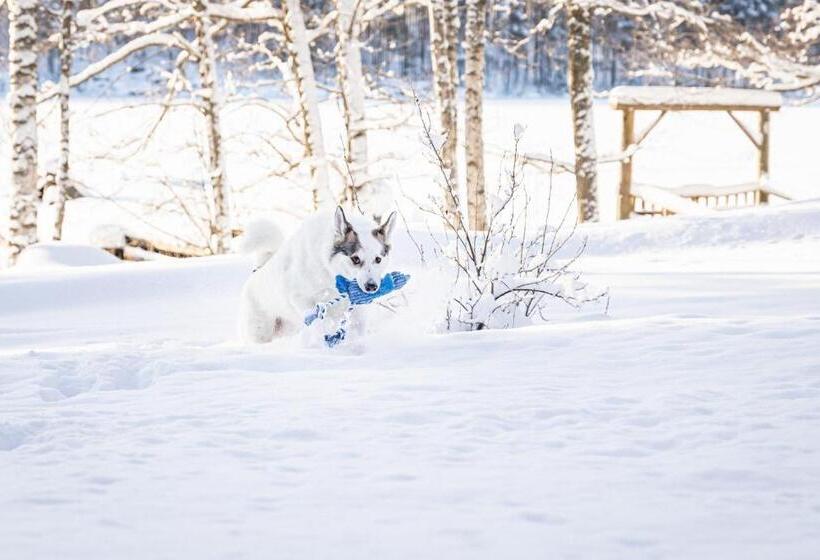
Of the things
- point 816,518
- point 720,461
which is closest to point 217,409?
point 720,461

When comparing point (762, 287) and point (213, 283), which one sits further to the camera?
point (213, 283)

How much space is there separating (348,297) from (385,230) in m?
0.45

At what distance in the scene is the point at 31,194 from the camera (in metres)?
11.0

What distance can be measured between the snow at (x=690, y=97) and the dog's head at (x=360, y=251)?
382 inches

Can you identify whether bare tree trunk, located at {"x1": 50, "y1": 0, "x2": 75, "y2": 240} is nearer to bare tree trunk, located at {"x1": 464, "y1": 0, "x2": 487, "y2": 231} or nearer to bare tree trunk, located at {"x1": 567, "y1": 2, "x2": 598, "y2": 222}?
bare tree trunk, located at {"x1": 464, "y1": 0, "x2": 487, "y2": 231}

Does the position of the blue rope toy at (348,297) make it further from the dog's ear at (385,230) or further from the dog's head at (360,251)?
the dog's ear at (385,230)

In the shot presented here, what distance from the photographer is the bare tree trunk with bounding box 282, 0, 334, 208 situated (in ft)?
34.4

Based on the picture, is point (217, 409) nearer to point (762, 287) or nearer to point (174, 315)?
point (174, 315)

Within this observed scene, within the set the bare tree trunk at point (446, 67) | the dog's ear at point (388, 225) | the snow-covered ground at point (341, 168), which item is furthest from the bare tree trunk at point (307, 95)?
the dog's ear at point (388, 225)

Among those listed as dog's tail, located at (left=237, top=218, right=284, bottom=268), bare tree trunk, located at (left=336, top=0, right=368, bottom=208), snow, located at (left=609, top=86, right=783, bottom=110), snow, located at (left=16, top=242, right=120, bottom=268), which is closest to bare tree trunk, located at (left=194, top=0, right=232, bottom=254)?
snow, located at (left=16, top=242, right=120, bottom=268)

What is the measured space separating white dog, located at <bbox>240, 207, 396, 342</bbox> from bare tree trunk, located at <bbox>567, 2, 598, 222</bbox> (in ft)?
25.3

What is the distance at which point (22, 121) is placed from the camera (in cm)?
1067

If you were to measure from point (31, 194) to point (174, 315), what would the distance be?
4.47m

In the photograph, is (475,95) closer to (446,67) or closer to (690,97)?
(446,67)
